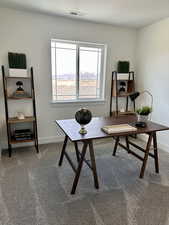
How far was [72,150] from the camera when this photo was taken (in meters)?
3.03

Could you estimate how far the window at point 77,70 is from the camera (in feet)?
10.5

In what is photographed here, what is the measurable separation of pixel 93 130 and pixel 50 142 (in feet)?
5.47

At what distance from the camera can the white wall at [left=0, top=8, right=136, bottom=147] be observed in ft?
8.94

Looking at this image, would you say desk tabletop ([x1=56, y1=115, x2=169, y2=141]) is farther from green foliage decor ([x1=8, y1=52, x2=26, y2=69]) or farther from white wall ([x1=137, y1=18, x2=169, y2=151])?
green foliage decor ([x1=8, y1=52, x2=26, y2=69])

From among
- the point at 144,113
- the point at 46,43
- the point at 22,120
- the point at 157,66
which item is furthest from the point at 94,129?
the point at 157,66

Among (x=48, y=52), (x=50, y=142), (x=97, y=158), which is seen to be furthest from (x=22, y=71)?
(x=97, y=158)

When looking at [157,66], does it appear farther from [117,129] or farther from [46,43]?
[46,43]

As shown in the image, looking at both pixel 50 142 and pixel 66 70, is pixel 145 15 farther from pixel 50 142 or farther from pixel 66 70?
pixel 50 142

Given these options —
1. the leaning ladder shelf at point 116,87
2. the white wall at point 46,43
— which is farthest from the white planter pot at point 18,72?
the leaning ladder shelf at point 116,87

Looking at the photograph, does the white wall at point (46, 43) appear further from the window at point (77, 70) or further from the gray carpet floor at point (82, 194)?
the gray carpet floor at point (82, 194)

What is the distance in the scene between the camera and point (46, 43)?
296 centimetres

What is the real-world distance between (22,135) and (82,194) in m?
1.59

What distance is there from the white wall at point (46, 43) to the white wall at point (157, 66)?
0.31 metres

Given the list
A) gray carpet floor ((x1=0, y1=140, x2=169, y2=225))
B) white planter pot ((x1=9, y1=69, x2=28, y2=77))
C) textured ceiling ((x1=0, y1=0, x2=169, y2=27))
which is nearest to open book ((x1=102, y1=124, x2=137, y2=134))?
gray carpet floor ((x1=0, y1=140, x2=169, y2=225))
